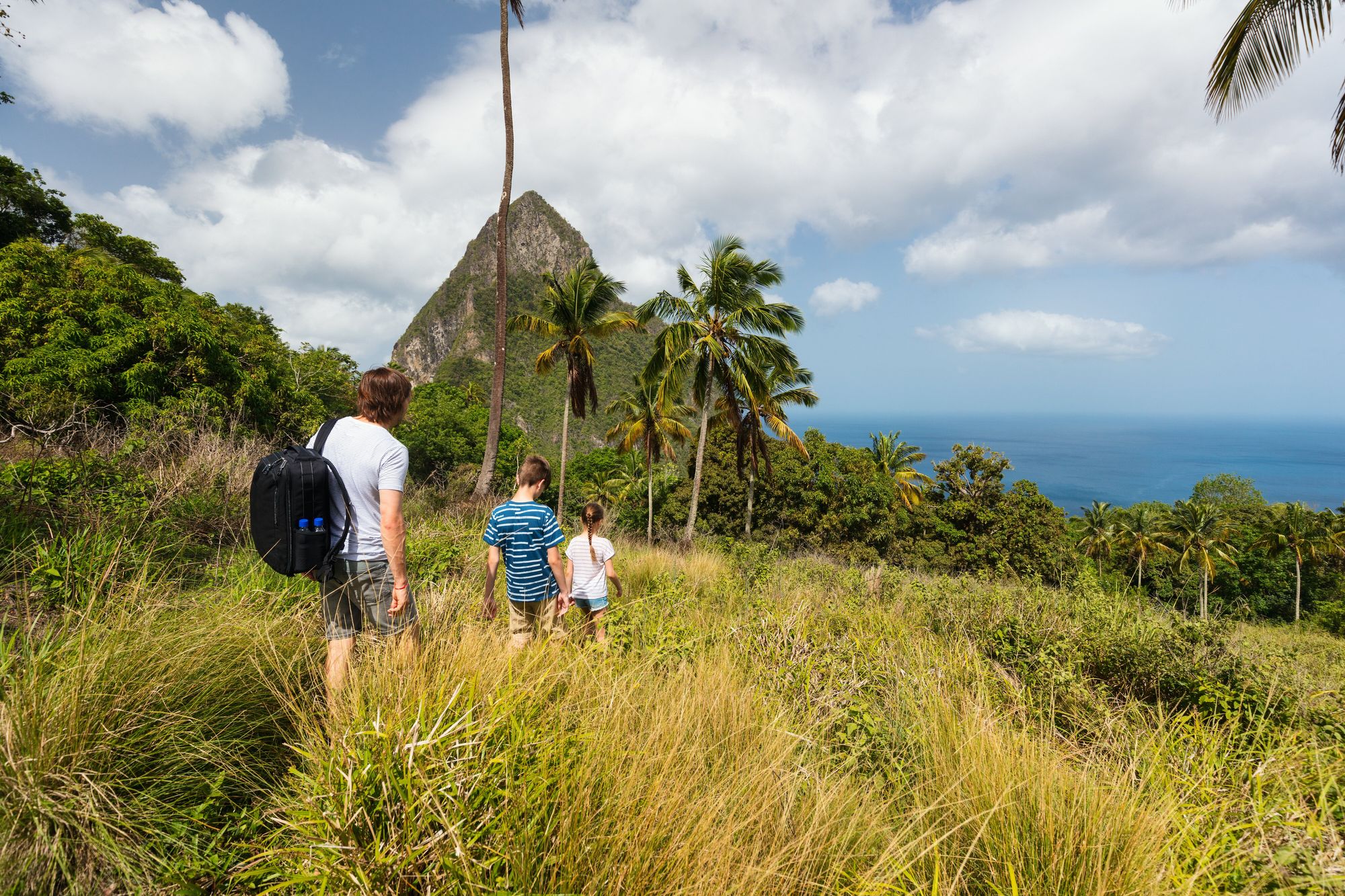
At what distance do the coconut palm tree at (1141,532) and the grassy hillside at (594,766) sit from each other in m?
35.7

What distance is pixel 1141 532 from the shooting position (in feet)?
104

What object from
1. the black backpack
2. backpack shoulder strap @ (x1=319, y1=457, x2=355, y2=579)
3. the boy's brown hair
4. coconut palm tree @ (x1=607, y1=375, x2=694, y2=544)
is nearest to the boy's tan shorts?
the boy's brown hair

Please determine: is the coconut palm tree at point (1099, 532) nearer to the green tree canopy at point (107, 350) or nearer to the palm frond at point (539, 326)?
the palm frond at point (539, 326)

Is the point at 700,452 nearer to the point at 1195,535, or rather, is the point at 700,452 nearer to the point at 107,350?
the point at 107,350

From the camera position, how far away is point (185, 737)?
1.94 meters

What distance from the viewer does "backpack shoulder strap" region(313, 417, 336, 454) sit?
260 cm

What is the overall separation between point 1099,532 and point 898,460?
13.0 m

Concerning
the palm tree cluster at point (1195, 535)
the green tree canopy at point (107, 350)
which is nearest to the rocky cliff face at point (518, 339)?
the palm tree cluster at point (1195, 535)

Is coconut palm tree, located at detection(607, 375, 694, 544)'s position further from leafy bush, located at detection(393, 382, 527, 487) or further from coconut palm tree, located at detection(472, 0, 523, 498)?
coconut palm tree, located at detection(472, 0, 523, 498)

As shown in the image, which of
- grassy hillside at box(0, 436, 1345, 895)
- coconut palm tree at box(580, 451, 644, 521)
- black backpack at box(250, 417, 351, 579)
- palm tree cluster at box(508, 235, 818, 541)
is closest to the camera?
grassy hillside at box(0, 436, 1345, 895)

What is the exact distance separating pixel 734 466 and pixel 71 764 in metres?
24.8

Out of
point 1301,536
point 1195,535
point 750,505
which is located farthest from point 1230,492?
point 750,505

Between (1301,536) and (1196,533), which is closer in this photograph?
(1196,533)

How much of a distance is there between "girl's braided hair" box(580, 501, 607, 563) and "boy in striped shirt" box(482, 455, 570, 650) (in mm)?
668
